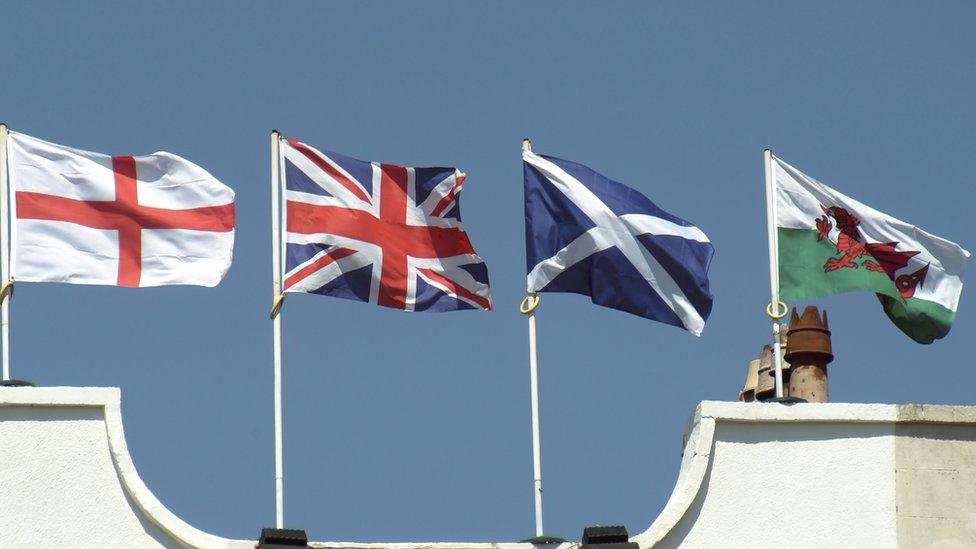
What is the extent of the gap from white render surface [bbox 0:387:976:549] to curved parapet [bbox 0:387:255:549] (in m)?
0.01

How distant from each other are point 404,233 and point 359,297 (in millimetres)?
1001

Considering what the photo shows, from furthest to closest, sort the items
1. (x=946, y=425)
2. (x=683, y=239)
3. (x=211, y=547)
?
(x=683, y=239) < (x=946, y=425) < (x=211, y=547)

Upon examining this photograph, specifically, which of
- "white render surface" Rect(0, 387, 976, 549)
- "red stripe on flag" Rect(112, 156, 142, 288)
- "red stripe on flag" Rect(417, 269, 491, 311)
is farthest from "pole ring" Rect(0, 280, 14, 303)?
"red stripe on flag" Rect(417, 269, 491, 311)

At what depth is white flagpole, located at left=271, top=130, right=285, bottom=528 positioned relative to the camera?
75.6 ft

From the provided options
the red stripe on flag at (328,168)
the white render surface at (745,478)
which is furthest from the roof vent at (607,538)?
the red stripe on flag at (328,168)

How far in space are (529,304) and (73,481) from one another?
217 inches

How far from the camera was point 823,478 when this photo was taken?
77.4ft

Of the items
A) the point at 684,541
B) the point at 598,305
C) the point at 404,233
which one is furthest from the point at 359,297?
the point at 684,541

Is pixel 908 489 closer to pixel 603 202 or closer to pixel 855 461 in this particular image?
pixel 855 461

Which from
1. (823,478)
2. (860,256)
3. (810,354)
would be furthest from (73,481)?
(860,256)

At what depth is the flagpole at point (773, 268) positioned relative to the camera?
24266mm

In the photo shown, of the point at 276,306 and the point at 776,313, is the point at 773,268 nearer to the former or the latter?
the point at 776,313

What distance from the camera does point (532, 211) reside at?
83.0 feet

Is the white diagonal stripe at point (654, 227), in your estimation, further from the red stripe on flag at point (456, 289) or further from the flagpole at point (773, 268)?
the red stripe on flag at point (456, 289)
